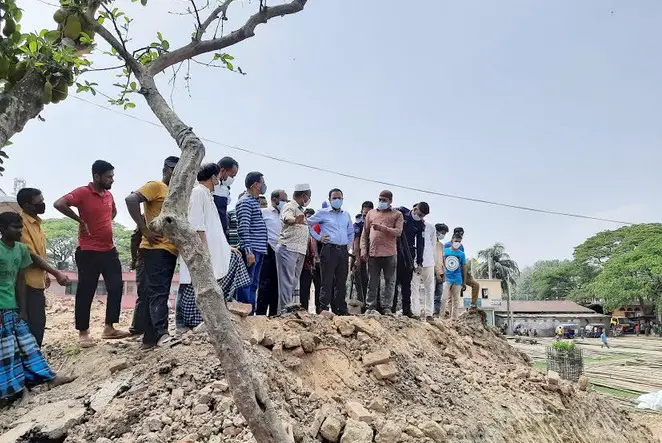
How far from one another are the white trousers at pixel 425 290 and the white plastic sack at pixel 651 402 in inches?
289

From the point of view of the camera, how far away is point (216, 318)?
2.31 metres

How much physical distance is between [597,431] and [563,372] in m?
5.57

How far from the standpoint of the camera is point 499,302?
40375 millimetres

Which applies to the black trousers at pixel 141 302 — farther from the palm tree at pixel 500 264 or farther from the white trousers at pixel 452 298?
the palm tree at pixel 500 264

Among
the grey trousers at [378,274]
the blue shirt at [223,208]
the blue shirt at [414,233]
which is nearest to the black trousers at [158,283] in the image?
the blue shirt at [223,208]

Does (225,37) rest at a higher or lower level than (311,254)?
higher

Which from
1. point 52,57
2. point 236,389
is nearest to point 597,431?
point 236,389

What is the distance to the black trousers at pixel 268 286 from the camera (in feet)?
20.9

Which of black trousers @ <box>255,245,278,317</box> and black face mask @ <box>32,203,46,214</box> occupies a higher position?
black face mask @ <box>32,203,46,214</box>

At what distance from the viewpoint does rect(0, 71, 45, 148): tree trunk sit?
328 cm

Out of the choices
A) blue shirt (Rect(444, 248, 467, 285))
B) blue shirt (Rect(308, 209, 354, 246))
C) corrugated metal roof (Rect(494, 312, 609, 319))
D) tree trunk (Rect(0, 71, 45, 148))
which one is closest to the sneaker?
tree trunk (Rect(0, 71, 45, 148))

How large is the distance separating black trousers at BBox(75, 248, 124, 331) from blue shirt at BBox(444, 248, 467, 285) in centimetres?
591

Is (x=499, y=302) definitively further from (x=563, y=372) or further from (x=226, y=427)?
(x=226, y=427)

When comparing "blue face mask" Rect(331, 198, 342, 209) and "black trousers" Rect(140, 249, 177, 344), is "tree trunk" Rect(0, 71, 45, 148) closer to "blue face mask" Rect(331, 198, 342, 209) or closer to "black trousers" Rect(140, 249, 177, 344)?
"black trousers" Rect(140, 249, 177, 344)
